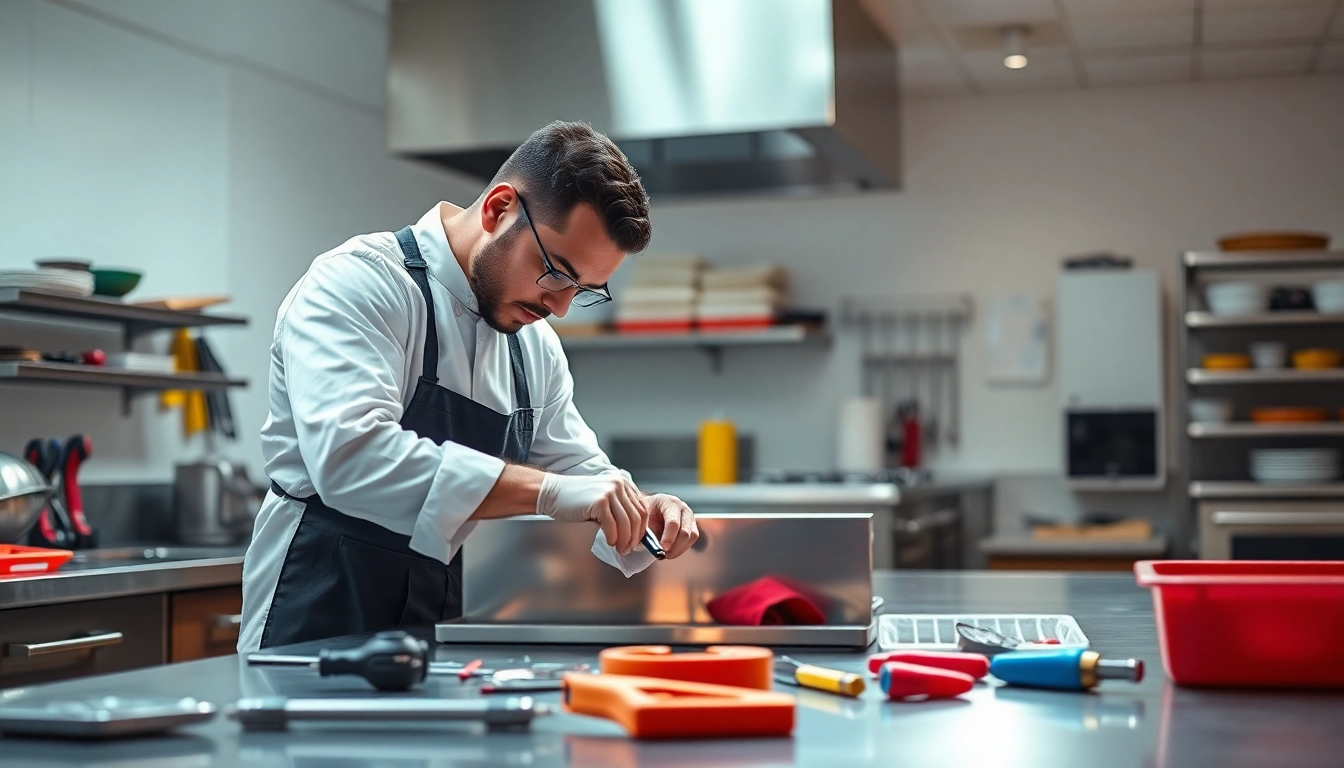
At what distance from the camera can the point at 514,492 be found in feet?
4.97

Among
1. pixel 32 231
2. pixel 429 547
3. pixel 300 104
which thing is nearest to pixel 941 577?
pixel 429 547

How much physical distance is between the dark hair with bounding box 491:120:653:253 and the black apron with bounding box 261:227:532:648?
20 cm

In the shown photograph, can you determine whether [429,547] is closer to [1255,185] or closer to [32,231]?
[32,231]

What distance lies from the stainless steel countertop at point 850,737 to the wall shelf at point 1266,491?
11.2 feet

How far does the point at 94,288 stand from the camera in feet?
10.6

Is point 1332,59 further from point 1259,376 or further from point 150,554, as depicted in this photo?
point 150,554

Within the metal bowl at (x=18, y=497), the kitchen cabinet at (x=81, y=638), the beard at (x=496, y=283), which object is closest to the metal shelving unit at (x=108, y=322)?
the metal bowl at (x=18, y=497)

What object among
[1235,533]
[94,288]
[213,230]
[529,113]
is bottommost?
[1235,533]

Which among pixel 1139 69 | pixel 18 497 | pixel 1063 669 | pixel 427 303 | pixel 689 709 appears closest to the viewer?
pixel 689 709

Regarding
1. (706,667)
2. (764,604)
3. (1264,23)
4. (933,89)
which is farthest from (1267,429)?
(706,667)

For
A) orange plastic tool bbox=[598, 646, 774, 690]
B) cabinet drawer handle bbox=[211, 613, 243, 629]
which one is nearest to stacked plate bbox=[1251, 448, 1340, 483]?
cabinet drawer handle bbox=[211, 613, 243, 629]

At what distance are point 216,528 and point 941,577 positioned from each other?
1948 mm

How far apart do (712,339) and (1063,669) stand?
3.80 metres

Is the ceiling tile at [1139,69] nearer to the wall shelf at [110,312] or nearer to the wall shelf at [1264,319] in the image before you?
the wall shelf at [1264,319]
